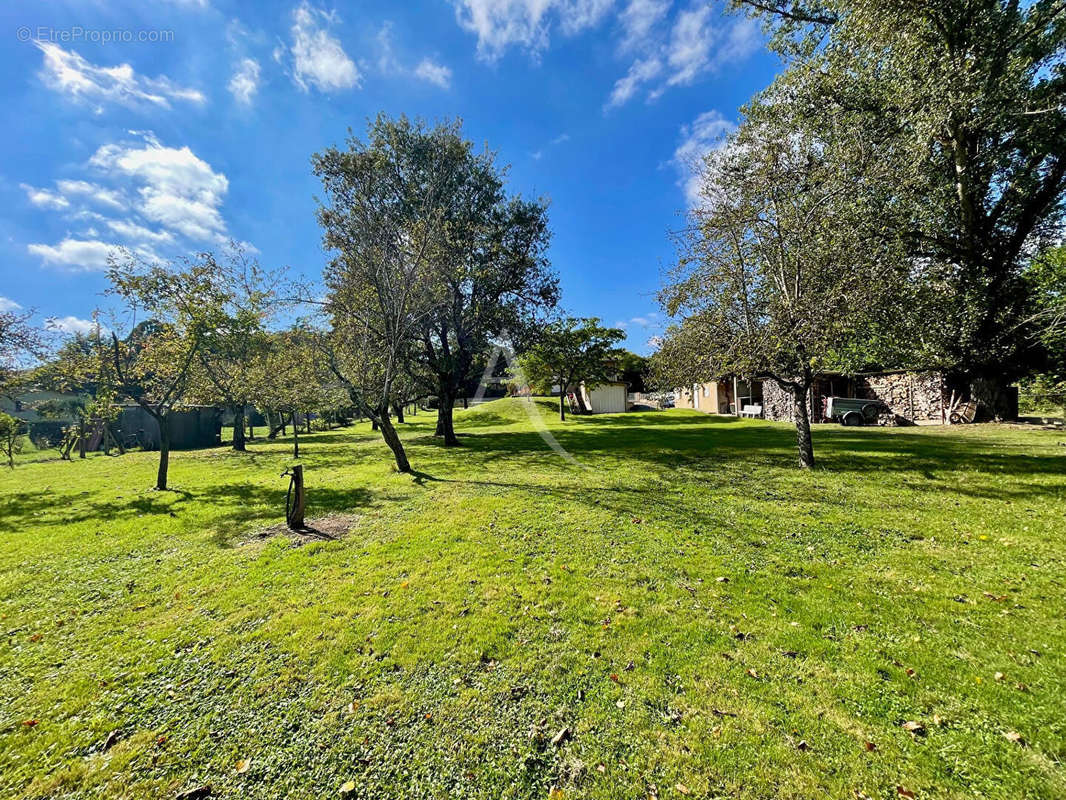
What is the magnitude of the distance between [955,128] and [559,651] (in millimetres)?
15652

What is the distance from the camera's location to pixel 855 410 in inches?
773

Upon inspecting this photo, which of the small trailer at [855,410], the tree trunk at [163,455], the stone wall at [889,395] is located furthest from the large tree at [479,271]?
the small trailer at [855,410]

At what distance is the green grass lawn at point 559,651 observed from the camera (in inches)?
88.2

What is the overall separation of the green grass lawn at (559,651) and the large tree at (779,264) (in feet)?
10.3

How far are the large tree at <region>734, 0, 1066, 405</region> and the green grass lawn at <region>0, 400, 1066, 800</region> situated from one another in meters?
7.37

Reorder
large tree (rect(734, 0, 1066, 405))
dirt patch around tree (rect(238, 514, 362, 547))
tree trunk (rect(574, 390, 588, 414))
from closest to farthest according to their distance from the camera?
dirt patch around tree (rect(238, 514, 362, 547)) → large tree (rect(734, 0, 1066, 405)) → tree trunk (rect(574, 390, 588, 414))

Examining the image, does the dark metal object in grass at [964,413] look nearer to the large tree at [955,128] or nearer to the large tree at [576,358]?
the large tree at [955,128]

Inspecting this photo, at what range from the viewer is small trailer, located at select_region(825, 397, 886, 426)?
1953cm

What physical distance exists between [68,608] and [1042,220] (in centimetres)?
2423

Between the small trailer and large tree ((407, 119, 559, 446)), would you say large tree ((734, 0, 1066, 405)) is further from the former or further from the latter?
large tree ((407, 119, 559, 446))

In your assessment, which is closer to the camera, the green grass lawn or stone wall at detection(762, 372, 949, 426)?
the green grass lawn

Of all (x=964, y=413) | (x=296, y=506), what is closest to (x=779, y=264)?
(x=296, y=506)

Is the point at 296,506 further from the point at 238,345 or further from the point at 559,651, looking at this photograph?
the point at 238,345

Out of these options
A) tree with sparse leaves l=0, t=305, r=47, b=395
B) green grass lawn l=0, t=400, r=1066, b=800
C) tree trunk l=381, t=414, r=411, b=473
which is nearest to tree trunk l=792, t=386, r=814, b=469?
green grass lawn l=0, t=400, r=1066, b=800
